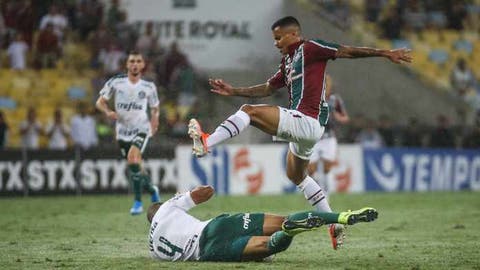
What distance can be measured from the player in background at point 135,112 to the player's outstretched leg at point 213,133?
23.3 ft

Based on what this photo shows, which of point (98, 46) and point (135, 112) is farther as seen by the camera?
point (98, 46)

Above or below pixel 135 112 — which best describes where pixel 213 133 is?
above

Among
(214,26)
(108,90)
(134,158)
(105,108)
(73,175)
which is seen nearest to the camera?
(105,108)

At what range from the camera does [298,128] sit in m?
11.5

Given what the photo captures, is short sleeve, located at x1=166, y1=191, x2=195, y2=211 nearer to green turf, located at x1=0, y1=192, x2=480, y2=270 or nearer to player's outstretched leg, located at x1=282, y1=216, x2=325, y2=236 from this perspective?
green turf, located at x1=0, y1=192, x2=480, y2=270

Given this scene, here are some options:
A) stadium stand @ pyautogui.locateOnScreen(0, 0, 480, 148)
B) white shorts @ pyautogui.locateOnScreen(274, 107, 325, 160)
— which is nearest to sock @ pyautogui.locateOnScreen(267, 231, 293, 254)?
white shorts @ pyautogui.locateOnScreen(274, 107, 325, 160)

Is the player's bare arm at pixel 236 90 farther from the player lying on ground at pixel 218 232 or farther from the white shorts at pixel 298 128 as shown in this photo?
the player lying on ground at pixel 218 232

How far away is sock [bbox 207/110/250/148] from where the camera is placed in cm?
1092

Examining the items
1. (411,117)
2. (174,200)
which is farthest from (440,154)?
(174,200)

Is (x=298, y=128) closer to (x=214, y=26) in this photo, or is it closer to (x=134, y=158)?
(x=134, y=158)

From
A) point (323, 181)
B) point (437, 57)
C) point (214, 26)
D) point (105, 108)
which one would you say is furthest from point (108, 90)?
point (437, 57)

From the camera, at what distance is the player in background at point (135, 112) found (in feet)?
59.2

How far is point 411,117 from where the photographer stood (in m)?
28.6

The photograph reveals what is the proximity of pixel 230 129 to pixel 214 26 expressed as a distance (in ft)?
57.3
